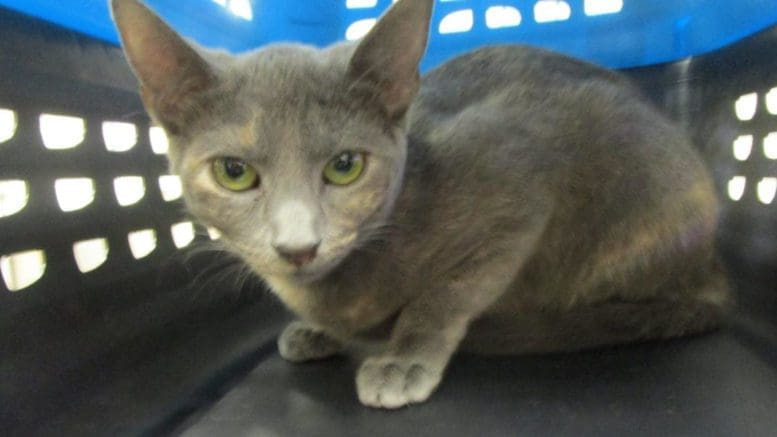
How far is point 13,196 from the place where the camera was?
31.9 inches

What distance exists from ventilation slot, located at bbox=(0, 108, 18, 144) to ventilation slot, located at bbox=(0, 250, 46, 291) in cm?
14

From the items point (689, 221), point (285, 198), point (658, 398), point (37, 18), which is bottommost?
point (658, 398)

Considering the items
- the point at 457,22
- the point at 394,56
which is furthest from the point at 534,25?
the point at 394,56

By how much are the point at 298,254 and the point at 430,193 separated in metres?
0.29

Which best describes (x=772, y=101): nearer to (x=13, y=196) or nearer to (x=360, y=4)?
(x=360, y=4)

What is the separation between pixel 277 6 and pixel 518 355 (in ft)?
2.84

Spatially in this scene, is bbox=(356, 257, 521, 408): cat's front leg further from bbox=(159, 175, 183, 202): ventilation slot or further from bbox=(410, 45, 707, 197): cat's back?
bbox=(159, 175, 183, 202): ventilation slot

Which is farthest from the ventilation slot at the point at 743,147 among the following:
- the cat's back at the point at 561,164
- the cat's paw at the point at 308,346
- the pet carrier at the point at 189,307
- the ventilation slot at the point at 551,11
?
the cat's paw at the point at 308,346

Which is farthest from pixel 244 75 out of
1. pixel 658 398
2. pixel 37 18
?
pixel 658 398

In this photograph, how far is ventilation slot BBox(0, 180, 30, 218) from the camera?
79 cm

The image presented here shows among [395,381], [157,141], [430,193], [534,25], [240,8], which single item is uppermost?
[240,8]

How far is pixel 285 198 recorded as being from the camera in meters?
→ 0.73

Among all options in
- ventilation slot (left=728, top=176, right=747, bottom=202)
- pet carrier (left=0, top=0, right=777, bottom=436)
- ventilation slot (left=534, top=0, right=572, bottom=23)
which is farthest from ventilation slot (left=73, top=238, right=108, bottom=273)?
ventilation slot (left=728, top=176, right=747, bottom=202)

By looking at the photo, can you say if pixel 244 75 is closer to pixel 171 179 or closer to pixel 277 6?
pixel 171 179
